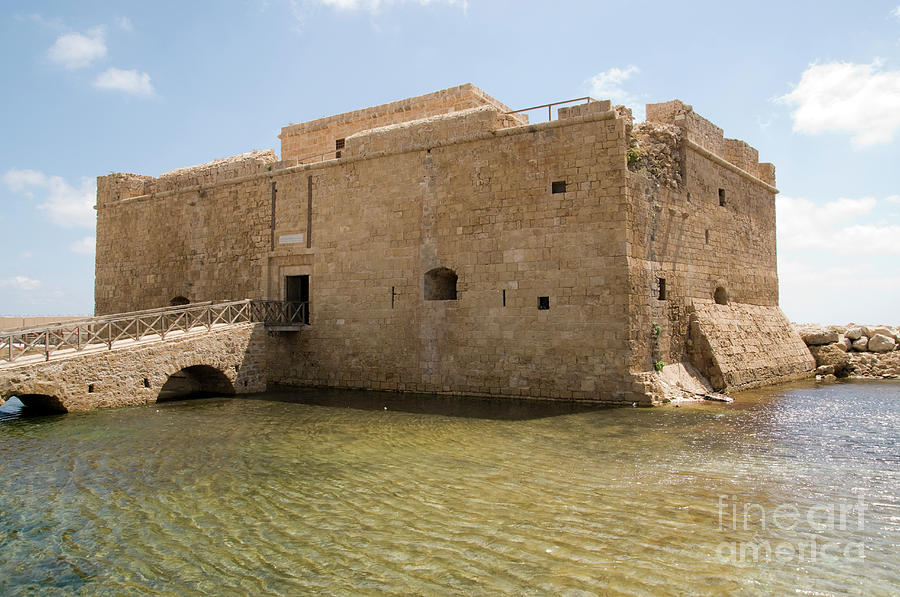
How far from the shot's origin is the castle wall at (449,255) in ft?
37.1

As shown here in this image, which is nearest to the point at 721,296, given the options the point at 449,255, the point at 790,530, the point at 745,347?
Answer: the point at 745,347

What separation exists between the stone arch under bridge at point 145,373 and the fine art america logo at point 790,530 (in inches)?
402

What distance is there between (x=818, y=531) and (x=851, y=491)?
1480 millimetres

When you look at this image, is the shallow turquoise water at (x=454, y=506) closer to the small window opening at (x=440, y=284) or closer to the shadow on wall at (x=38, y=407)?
the shadow on wall at (x=38, y=407)

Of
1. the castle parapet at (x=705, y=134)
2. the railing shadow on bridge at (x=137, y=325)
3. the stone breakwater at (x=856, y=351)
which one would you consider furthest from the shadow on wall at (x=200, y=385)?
the stone breakwater at (x=856, y=351)

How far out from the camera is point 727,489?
19.3 feet

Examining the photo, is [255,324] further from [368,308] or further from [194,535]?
[194,535]

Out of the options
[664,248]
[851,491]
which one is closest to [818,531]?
[851,491]

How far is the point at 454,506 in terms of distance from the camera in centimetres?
550

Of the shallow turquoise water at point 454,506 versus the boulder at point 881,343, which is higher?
the boulder at point 881,343

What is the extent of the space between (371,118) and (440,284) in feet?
20.4

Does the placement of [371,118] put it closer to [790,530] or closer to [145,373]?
[145,373]

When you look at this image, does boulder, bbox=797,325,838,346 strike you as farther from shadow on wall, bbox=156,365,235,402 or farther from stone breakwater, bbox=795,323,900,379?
shadow on wall, bbox=156,365,235,402

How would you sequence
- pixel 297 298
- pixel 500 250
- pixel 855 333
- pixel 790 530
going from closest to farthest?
pixel 790 530 < pixel 500 250 < pixel 297 298 < pixel 855 333
